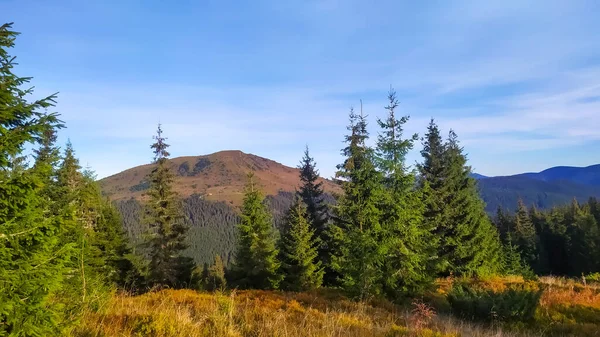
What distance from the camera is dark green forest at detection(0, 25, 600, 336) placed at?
5.05 m

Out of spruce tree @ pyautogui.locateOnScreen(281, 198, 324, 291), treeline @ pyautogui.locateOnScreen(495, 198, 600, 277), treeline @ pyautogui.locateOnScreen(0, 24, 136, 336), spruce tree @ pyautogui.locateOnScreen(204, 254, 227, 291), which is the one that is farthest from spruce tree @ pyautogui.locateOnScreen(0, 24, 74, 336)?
treeline @ pyautogui.locateOnScreen(495, 198, 600, 277)

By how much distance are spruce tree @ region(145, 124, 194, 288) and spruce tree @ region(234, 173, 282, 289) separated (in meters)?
4.37

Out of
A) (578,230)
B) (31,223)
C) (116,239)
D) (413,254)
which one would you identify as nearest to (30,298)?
(31,223)

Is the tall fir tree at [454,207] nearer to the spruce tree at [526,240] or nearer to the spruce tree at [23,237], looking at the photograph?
the spruce tree at [23,237]

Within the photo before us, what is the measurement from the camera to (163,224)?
2786 cm

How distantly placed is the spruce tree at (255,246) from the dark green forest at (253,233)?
0.29 ft

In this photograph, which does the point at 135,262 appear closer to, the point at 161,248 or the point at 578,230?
the point at 161,248

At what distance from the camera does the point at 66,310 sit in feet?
17.4

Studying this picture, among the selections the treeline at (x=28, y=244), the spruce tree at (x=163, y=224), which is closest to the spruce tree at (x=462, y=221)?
the spruce tree at (x=163, y=224)

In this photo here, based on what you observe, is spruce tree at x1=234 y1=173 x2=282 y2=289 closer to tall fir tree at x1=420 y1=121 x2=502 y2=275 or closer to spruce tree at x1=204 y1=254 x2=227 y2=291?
spruce tree at x1=204 y1=254 x2=227 y2=291

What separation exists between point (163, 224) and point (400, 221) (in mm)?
20160

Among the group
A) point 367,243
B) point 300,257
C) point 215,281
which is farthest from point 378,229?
point 215,281

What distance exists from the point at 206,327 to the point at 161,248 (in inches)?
974

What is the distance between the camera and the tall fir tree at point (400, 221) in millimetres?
13188
